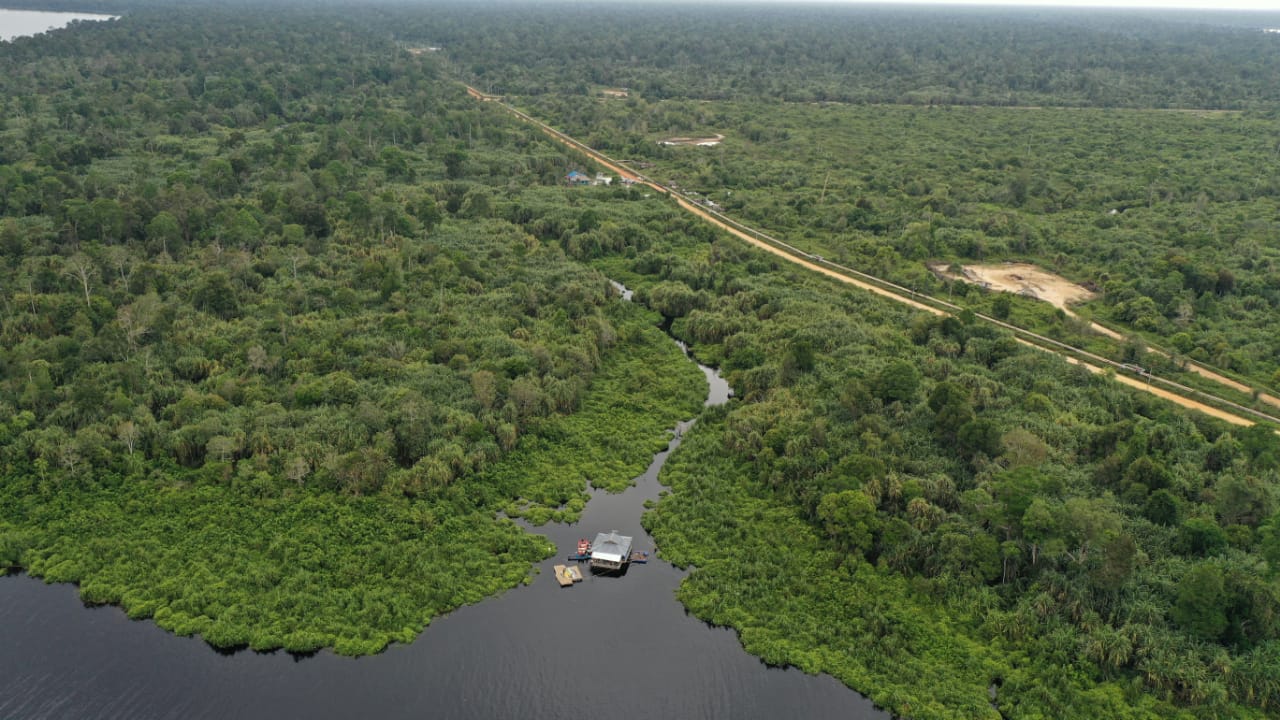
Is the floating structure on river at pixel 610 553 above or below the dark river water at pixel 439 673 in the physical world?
above

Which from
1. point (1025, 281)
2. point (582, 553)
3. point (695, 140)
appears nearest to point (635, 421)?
point (582, 553)

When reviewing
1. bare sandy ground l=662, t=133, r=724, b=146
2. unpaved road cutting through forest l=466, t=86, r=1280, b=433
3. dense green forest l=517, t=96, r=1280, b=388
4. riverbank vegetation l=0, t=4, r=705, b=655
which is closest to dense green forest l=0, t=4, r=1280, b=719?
riverbank vegetation l=0, t=4, r=705, b=655

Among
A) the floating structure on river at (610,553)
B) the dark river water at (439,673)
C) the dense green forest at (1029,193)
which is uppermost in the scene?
the dense green forest at (1029,193)

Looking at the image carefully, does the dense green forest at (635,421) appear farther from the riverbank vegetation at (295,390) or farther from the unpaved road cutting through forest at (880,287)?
the unpaved road cutting through forest at (880,287)

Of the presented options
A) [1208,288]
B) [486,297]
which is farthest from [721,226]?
[1208,288]

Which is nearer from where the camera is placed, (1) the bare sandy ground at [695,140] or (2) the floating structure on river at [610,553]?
(2) the floating structure on river at [610,553]

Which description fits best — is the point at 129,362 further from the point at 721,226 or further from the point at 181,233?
the point at 721,226

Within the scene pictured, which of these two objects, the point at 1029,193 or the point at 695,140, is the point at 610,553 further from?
the point at 695,140

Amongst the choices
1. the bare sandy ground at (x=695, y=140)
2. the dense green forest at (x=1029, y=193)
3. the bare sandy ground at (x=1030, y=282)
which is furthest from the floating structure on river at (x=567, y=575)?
the bare sandy ground at (x=695, y=140)
